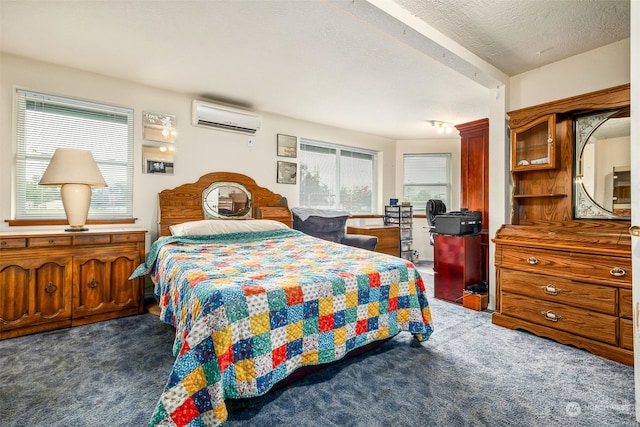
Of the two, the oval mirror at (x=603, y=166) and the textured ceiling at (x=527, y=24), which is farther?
the oval mirror at (x=603, y=166)

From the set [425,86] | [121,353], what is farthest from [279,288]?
[425,86]

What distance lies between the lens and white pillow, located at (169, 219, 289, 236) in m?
2.98

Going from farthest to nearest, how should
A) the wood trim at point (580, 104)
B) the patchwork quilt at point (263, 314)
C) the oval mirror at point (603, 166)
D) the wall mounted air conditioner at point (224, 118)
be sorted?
the wall mounted air conditioner at point (224, 118), the oval mirror at point (603, 166), the wood trim at point (580, 104), the patchwork quilt at point (263, 314)

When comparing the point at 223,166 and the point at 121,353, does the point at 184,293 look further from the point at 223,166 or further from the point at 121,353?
the point at 223,166

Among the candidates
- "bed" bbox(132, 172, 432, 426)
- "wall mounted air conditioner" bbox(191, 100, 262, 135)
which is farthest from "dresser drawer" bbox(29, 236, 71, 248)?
"wall mounted air conditioner" bbox(191, 100, 262, 135)

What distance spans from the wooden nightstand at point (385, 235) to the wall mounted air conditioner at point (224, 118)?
7.07ft

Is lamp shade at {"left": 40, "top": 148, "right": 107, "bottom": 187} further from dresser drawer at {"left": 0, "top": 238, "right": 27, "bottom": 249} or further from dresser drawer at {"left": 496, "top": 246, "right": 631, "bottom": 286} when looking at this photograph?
dresser drawer at {"left": 496, "top": 246, "right": 631, "bottom": 286}

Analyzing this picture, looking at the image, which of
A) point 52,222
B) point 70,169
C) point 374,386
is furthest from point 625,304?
point 52,222

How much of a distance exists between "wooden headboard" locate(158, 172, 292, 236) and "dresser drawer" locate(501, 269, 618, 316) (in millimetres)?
2571

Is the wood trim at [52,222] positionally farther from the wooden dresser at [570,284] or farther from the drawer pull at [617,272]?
the drawer pull at [617,272]

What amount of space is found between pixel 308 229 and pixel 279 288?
2.71m

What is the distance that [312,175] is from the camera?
4.86 metres

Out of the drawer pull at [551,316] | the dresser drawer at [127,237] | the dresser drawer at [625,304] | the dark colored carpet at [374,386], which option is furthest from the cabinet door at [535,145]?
the dresser drawer at [127,237]

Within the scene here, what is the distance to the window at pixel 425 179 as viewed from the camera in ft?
18.9
